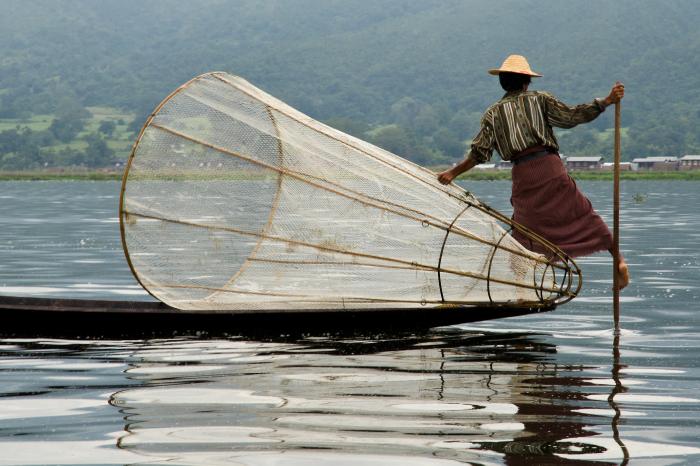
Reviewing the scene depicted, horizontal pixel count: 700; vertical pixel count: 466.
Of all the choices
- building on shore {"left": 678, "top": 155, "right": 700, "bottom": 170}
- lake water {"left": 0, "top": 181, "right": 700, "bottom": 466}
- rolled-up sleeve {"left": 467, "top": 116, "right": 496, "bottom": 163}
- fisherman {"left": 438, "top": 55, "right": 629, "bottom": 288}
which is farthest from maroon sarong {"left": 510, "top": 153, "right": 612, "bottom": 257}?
building on shore {"left": 678, "top": 155, "right": 700, "bottom": 170}

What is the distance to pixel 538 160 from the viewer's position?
35.4 feet

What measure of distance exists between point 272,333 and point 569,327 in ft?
10.0

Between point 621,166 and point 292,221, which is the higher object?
point 621,166

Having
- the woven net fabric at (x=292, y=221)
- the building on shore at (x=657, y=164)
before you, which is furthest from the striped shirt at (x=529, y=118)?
A: the building on shore at (x=657, y=164)

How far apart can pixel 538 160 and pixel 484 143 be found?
50cm

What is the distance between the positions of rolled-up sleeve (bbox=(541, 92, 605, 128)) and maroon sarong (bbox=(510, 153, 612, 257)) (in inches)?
13.2

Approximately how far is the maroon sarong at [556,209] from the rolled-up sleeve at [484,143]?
0.93 feet

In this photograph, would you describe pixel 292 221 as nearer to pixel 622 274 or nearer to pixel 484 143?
pixel 484 143

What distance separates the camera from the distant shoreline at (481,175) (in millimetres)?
131375

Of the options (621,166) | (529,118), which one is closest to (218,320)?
(529,118)

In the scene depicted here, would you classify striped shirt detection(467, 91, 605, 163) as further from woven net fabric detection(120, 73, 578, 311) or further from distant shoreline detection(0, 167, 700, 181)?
distant shoreline detection(0, 167, 700, 181)

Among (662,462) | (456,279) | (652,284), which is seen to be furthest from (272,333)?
(652,284)

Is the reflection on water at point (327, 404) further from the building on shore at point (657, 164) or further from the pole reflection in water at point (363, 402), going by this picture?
the building on shore at point (657, 164)

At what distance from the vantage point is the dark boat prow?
10789 millimetres
